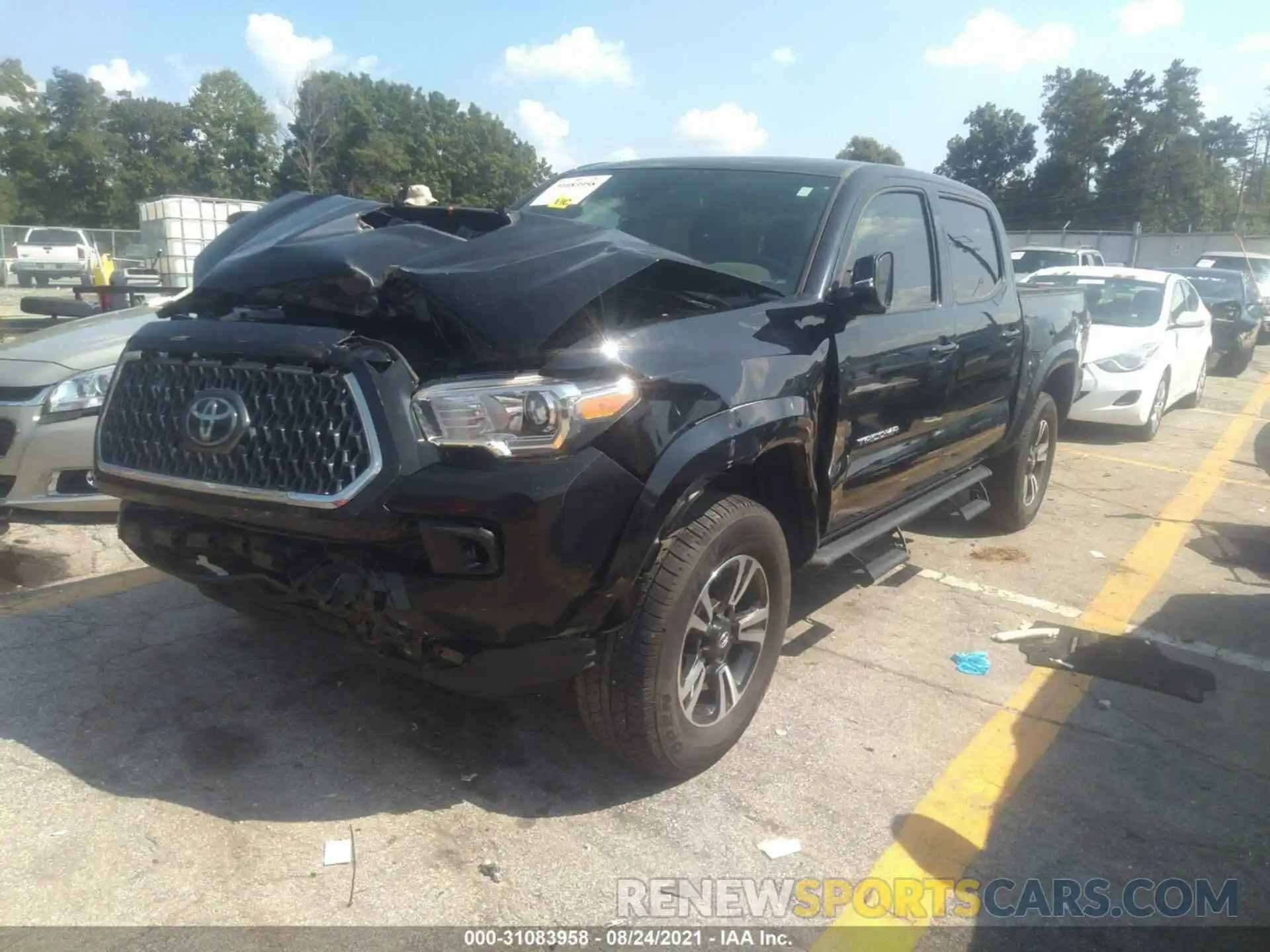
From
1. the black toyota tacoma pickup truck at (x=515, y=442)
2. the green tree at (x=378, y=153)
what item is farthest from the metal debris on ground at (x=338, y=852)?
the green tree at (x=378, y=153)

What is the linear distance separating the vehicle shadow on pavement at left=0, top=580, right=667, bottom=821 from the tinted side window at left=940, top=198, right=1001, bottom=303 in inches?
114

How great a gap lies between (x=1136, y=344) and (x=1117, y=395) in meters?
0.59

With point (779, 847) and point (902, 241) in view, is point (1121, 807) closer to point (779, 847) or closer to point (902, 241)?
point (779, 847)

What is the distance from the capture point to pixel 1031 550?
602 cm

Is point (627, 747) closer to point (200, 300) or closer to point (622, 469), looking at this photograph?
point (622, 469)

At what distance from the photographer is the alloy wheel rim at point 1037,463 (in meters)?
6.23

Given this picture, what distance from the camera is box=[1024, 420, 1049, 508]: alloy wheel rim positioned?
20.5 ft

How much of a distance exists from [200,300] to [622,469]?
1.52m

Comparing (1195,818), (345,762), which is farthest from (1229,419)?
(345,762)

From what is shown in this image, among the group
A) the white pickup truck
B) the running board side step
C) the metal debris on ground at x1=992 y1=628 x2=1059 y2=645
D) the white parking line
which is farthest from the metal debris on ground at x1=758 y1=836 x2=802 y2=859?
the white pickup truck

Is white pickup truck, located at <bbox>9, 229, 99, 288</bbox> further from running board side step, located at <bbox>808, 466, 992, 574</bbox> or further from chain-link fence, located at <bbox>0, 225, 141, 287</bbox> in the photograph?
running board side step, located at <bbox>808, 466, 992, 574</bbox>

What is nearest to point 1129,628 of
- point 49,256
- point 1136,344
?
point 1136,344

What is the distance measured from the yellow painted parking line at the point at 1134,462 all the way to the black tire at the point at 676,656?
6607 millimetres

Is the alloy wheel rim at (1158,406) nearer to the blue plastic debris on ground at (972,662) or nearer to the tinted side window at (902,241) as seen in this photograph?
the tinted side window at (902,241)
